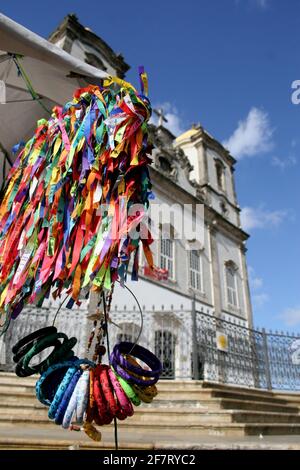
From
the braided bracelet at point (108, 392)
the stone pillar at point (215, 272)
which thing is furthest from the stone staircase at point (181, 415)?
the stone pillar at point (215, 272)

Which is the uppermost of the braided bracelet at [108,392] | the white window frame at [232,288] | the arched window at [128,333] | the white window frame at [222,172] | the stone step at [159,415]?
the white window frame at [222,172]

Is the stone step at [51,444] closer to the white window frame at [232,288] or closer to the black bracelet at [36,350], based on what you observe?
the black bracelet at [36,350]

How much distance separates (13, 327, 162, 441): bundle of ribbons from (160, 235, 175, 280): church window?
1198cm

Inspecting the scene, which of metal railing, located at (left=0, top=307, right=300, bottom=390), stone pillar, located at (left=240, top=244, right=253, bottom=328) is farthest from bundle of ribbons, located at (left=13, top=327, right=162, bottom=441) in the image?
stone pillar, located at (left=240, top=244, right=253, bottom=328)

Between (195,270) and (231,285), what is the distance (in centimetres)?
311

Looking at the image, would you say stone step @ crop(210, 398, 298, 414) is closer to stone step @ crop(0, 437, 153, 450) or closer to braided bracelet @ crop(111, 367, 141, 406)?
stone step @ crop(0, 437, 153, 450)

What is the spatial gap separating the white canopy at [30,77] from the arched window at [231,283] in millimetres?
14918

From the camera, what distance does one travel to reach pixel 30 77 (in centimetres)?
292

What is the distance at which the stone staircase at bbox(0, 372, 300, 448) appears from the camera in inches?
168

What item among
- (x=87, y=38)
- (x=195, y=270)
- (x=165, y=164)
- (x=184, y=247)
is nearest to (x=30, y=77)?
(x=184, y=247)

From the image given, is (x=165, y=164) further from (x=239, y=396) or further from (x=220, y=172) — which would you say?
(x=239, y=396)

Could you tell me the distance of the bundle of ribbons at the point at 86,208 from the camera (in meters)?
1.69
